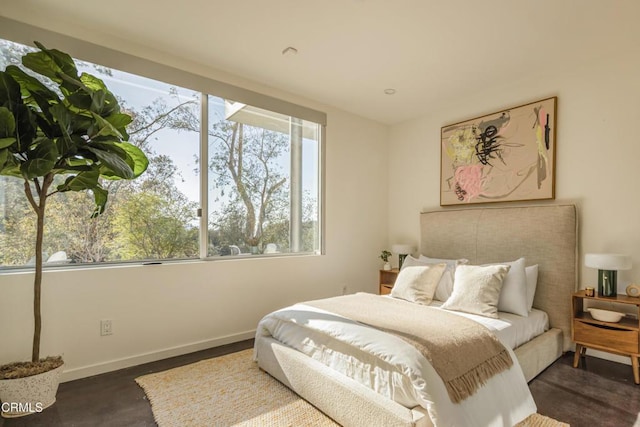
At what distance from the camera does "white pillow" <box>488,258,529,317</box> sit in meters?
2.69

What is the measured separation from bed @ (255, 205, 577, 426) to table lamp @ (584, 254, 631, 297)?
10.7 inches

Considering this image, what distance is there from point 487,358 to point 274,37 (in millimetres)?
2764

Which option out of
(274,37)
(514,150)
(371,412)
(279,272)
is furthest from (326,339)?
(514,150)

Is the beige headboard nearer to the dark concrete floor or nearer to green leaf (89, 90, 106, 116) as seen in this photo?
the dark concrete floor

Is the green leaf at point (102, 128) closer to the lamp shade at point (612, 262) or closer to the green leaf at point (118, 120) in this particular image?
the green leaf at point (118, 120)

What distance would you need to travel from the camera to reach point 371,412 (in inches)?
66.4

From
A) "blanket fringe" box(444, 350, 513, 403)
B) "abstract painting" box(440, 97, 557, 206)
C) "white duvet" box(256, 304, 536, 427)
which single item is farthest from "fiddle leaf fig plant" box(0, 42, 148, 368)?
"abstract painting" box(440, 97, 557, 206)

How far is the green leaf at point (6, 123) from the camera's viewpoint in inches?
68.6

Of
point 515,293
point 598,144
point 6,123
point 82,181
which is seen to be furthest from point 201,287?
point 598,144

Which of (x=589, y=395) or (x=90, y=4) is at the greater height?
(x=90, y=4)

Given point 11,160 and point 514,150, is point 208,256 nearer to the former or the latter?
point 11,160

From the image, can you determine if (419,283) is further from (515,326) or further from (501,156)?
(501,156)

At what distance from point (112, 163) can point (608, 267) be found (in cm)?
362

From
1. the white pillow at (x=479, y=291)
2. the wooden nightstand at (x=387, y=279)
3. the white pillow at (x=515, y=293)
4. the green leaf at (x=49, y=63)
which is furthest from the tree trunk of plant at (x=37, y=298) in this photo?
the white pillow at (x=515, y=293)
